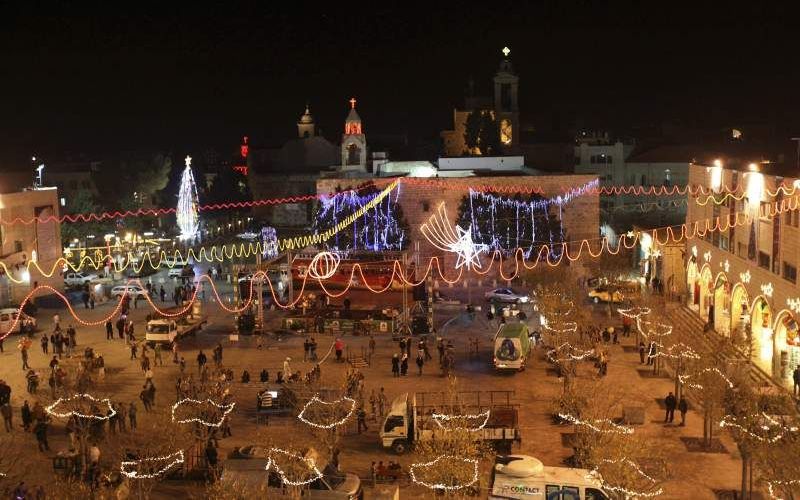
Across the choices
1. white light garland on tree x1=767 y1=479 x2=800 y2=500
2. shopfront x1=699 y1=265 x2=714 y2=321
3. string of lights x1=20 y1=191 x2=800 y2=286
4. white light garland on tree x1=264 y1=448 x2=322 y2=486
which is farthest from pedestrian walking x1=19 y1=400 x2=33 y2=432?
shopfront x1=699 y1=265 x2=714 y2=321

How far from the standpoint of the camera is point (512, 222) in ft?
124

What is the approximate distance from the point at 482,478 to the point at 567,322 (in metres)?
8.00

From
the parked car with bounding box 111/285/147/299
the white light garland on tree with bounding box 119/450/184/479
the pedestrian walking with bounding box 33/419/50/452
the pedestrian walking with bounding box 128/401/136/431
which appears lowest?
the pedestrian walking with bounding box 33/419/50/452

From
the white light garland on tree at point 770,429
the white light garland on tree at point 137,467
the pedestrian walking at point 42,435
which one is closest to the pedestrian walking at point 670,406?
the white light garland on tree at point 770,429

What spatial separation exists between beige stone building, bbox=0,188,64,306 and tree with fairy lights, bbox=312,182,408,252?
1167 centimetres

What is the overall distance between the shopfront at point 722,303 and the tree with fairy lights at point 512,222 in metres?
13.6

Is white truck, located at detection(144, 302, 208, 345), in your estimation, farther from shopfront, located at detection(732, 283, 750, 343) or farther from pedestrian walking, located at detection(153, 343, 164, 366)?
shopfront, located at detection(732, 283, 750, 343)

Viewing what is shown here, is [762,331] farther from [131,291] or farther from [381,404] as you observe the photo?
[131,291]

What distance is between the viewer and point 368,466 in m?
14.8

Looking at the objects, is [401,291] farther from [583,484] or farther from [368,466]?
[583,484]

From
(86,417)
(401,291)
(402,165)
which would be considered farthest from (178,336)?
(402,165)

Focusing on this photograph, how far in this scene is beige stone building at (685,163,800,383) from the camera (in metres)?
18.2

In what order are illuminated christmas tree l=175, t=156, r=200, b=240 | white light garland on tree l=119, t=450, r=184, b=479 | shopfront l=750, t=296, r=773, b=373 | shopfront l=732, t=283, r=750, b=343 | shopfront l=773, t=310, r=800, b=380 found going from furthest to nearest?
1. illuminated christmas tree l=175, t=156, r=200, b=240
2. shopfront l=732, t=283, r=750, b=343
3. shopfront l=750, t=296, r=773, b=373
4. shopfront l=773, t=310, r=800, b=380
5. white light garland on tree l=119, t=450, r=184, b=479

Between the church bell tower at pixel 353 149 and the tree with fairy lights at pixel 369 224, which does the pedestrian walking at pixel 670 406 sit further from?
the church bell tower at pixel 353 149
